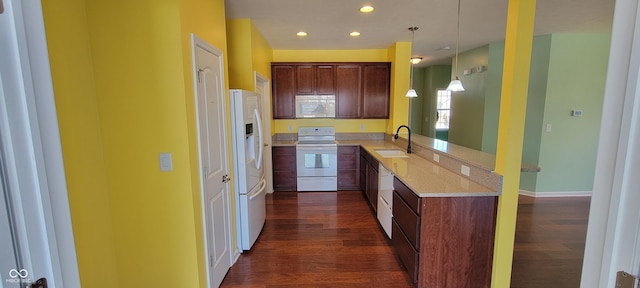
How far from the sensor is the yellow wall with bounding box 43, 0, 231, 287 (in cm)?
156

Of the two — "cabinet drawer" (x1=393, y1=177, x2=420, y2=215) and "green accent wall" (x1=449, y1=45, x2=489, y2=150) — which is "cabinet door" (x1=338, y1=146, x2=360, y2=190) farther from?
"green accent wall" (x1=449, y1=45, x2=489, y2=150)

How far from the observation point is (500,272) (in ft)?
6.80

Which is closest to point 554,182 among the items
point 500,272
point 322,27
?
point 500,272

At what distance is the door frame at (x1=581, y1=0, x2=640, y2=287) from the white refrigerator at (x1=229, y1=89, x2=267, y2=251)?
95.9 inches

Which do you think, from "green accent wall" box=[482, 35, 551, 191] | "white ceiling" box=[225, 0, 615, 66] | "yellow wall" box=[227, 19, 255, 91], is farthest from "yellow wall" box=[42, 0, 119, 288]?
"green accent wall" box=[482, 35, 551, 191]

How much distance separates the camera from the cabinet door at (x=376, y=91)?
15.9 feet

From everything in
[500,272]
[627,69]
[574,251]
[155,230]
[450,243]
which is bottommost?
[574,251]

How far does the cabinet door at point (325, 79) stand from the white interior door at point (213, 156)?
104 inches

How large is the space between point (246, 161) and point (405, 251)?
171 cm

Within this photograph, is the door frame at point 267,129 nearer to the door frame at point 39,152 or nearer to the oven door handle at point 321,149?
the oven door handle at point 321,149

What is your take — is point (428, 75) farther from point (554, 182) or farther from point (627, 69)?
point (627, 69)

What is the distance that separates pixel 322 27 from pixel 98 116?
2743 millimetres

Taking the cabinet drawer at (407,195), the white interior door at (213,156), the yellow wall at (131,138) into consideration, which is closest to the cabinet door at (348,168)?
the cabinet drawer at (407,195)

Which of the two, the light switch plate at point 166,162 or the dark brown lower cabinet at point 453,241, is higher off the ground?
the light switch plate at point 166,162
